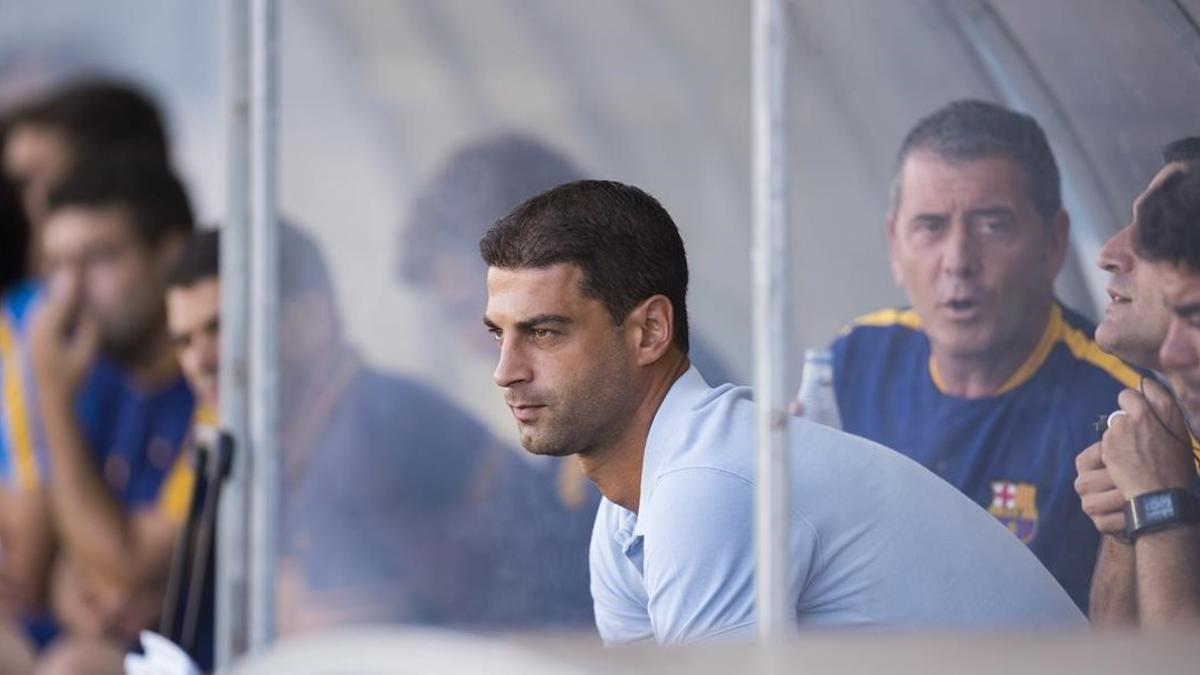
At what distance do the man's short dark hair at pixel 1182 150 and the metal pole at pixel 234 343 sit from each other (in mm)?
1587

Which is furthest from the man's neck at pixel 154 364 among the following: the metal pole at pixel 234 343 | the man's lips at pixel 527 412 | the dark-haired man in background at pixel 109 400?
the man's lips at pixel 527 412

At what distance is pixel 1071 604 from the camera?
262 centimetres

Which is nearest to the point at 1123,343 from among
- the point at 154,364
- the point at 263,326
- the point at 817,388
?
the point at 817,388

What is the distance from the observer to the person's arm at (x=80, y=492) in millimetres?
4629

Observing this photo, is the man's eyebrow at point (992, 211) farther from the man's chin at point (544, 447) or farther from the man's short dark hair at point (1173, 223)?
the man's chin at point (544, 447)

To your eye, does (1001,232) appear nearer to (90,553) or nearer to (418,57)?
(418,57)

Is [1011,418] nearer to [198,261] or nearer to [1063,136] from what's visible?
[1063,136]

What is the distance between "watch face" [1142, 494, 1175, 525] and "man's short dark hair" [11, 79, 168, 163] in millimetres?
2854

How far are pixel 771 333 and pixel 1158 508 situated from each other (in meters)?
0.54

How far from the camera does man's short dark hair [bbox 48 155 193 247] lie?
191 inches

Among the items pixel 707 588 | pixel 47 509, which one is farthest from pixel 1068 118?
pixel 47 509

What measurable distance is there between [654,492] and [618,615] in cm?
33

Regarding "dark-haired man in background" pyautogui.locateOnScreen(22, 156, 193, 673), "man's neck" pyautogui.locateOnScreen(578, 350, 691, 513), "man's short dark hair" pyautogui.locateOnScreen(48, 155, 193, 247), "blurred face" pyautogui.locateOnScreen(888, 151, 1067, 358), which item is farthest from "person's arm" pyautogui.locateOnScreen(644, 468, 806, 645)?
"man's short dark hair" pyautogui.locateOnScreen(48, 155, 193, 247)

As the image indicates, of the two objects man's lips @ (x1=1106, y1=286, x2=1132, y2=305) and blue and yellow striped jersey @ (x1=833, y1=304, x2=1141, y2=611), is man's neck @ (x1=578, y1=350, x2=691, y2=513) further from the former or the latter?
man's lips @ (x1=1106, y1=286, x2=1132, y2=305)
